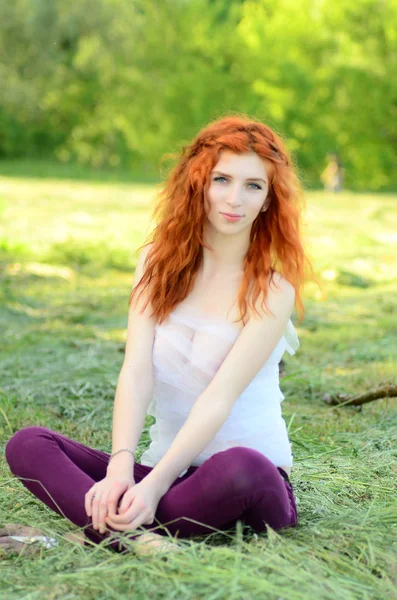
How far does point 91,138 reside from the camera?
32500mm

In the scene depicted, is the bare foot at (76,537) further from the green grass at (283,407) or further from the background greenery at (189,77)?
the background greenery at (189,77)

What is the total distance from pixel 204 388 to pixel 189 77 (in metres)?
24.3

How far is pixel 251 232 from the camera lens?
2.58 metres

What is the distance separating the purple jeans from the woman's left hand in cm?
3

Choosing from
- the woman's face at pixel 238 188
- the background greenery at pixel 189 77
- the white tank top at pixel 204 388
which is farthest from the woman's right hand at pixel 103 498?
the background greenery at pixel 189 77

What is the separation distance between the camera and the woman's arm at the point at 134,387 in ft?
7.59

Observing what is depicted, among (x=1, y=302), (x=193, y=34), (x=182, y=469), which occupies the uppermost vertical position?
(x=193, y=34)

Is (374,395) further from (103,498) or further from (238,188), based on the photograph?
(103,498)

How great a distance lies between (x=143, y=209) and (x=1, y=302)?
8261 millimetres

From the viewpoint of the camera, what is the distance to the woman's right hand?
2129mm

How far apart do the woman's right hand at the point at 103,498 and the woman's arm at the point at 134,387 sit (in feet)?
0.22

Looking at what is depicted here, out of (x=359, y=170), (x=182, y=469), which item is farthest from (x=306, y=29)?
(x=182, y=469)

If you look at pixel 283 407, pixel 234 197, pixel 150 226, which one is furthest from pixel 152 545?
pixel 150 226

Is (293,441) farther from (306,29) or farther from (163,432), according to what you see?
(306,29)
